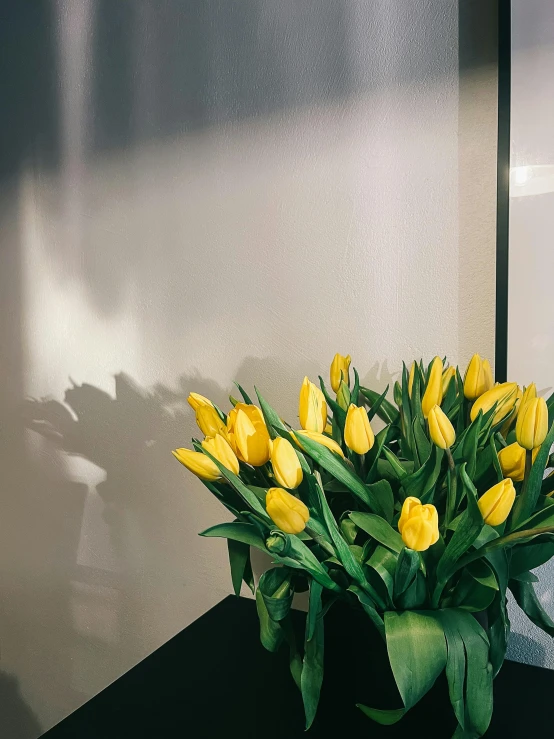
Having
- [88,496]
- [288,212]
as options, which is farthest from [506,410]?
[88,496]

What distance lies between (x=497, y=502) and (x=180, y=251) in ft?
2.73

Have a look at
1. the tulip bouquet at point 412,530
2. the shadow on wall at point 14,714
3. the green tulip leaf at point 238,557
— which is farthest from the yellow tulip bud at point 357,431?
the shadow on wall at point 14,714

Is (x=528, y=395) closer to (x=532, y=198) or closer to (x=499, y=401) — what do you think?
(x=499, y=401)

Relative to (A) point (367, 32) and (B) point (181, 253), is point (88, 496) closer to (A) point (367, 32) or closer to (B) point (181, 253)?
(B) point (181, 253)

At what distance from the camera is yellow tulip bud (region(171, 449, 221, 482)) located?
70cm

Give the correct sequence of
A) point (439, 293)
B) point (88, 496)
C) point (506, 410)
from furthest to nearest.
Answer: point (88, 496)
point (439, 293)
point (506, 410)

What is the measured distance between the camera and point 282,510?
0.60 meters

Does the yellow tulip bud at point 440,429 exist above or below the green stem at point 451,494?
above

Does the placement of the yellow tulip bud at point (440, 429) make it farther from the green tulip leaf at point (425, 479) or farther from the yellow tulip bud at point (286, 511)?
the yellow tulip bud at point (286, 511)

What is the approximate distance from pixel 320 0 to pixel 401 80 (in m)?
0.21

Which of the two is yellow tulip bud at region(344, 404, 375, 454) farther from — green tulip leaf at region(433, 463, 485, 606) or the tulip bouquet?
green tulip leaf at region(433, 463, 485, 606)

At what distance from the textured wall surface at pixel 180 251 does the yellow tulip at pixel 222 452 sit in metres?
0.43

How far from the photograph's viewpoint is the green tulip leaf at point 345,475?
26.1 inches

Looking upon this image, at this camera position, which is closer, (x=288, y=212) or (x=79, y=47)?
(x=288, y=212)
